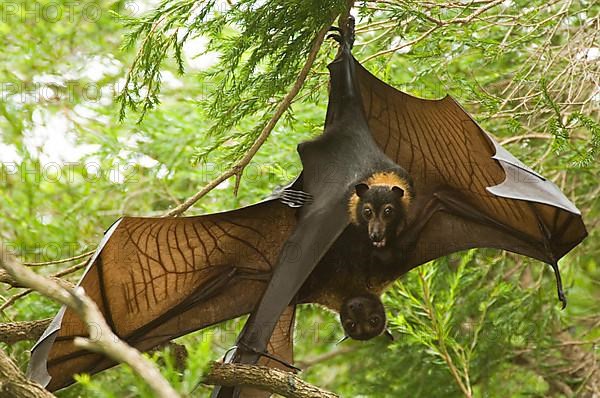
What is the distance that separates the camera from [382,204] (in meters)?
4.19

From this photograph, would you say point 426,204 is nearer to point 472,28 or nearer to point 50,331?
point 472,28

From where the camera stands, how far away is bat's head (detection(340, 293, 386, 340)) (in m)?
4.25

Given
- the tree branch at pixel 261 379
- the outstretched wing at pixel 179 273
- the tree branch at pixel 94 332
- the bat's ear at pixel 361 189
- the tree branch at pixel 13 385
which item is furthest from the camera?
the bat's ear at pixel 361 189

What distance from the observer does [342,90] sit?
4.38m

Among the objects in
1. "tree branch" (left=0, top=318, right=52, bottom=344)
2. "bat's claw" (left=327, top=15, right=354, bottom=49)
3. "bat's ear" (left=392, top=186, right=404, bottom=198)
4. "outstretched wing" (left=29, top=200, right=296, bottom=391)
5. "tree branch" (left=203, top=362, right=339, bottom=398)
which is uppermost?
"bat's claw" (left=327, top=15, right=354, bottom=49)

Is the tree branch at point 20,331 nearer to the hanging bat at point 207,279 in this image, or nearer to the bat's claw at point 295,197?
the hanging bat at point 207,279

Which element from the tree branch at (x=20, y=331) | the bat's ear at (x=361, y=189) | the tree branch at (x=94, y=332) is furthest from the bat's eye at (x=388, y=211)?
the tree branch at (x=94, y=332)

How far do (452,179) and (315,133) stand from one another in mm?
1398

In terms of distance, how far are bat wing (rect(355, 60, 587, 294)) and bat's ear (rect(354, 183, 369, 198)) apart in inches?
13.4

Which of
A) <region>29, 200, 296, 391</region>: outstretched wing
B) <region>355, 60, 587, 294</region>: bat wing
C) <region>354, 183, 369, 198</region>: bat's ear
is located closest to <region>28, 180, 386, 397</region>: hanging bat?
<region>29, 200, 296, 391</region>: outstretched wing

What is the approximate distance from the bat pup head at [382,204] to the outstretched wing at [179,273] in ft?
1.18

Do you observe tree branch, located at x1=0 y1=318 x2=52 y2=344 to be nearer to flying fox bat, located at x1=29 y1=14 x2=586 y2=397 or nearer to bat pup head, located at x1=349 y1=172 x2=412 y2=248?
flying fox bat, located at x1=29 y1=14 x2=586 y2=397

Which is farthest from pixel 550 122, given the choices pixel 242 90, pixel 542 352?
pixel 542 352

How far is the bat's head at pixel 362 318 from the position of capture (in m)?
4.25
